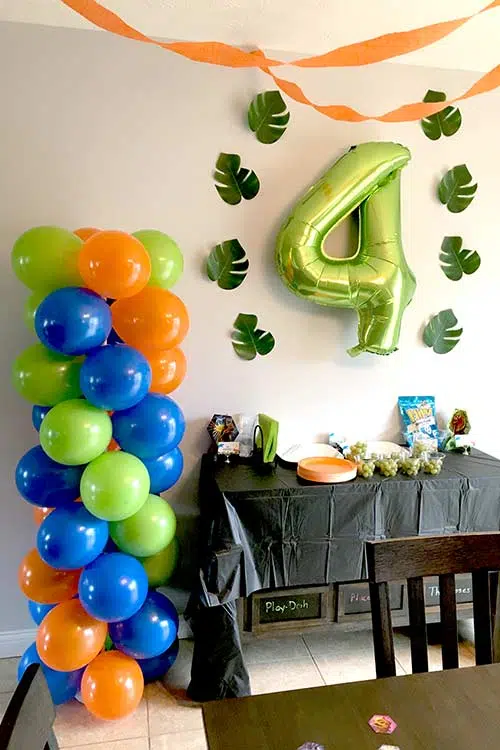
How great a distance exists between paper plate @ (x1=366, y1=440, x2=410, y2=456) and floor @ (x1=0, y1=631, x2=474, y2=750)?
0.78 meters

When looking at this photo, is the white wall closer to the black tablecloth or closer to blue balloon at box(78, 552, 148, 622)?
the black tablecloth

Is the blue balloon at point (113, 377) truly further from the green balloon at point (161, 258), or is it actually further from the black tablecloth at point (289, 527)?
the black tablecloth at point (289, 527)

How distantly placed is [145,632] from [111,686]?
0.18 m

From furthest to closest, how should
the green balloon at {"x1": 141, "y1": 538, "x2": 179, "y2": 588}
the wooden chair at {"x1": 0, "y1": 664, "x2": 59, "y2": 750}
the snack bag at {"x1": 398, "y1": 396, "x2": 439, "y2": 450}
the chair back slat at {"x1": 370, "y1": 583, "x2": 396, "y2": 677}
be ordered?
the snack bag at {"x1": 398, "y1": 396, "x2": 439, "y2": 450} < the green balloon at {"x1": 141, "y1": 538, "x2": 179, "y2": 588} < the chair back slat at {"x1": 370, "y1": 583, "x2": 396, "y2": 677} < the wooden chair at {"x1": 0, "y1": 664, "x2": 59, "y2": 750}

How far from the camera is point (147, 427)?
1.71 meters

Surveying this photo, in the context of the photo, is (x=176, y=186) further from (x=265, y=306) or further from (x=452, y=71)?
(x=452, y=71)

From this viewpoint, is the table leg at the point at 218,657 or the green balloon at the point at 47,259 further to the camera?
the table leg at the point at 218,657

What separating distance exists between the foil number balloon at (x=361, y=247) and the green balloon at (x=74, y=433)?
926 millimetres

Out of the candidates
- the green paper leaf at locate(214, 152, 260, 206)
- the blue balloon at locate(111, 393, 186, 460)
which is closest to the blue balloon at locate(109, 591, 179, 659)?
the blue balloon at locate(111, 393, 186, 460)

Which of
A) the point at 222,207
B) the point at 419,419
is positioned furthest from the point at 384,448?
the point at 222,207

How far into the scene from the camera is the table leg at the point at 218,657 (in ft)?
6.28

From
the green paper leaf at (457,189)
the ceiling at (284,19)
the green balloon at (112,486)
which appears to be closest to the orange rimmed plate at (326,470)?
the green balloon at (112,486)

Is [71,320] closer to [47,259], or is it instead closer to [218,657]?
[47,259]

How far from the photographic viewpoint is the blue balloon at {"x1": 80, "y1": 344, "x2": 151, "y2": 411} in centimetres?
161
